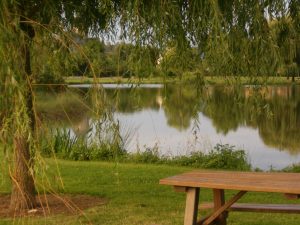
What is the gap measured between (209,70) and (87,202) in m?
2.59

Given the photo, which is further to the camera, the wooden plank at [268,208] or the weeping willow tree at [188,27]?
the wooden plank at [268,208]

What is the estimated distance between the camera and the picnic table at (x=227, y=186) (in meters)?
3.87

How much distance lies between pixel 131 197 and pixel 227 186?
3.18 metres

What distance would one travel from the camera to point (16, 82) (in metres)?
3.10

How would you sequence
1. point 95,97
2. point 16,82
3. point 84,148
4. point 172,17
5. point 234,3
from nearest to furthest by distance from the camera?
point 16,82, point 95,97, point 172,17, point 234,3, point 84,148

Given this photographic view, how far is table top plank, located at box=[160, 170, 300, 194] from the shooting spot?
381 centimetres

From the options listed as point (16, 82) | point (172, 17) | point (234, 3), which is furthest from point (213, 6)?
point (16, 82)

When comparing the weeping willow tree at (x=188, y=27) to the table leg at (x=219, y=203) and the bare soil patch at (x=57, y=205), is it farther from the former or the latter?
the bare soil patch at (x=57, y=205)

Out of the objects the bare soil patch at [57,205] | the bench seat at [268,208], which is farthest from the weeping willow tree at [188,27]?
the bare soil patch at [57,205]

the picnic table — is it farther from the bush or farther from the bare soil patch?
the bush

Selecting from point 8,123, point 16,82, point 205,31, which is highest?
point 205,31

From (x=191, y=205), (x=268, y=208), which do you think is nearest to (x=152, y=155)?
(x=268, y=208)

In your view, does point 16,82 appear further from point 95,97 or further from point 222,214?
point 222,214

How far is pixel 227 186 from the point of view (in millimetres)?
3932
